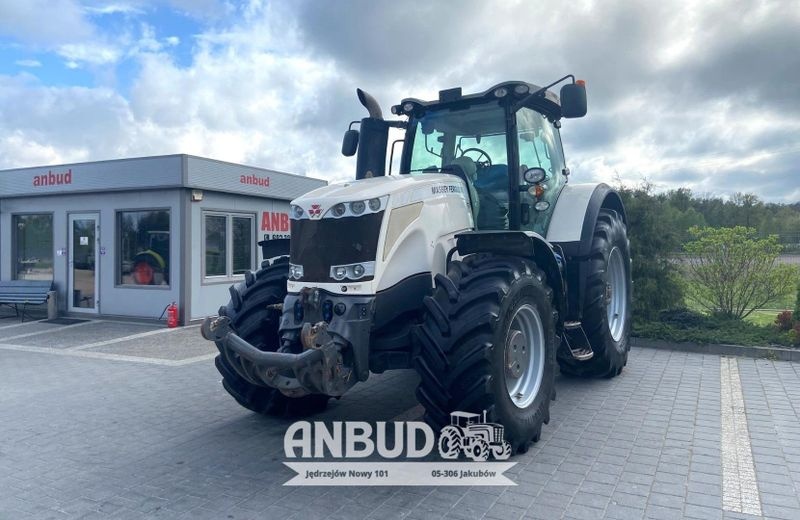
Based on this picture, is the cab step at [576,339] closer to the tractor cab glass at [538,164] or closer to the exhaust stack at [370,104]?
the tractor cab glass at [538,164]

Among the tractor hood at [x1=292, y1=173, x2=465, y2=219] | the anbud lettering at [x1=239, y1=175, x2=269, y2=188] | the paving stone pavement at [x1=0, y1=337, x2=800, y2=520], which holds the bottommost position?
the paving stone pavement at [x1=0, y1=337, x2=800, y2=520]

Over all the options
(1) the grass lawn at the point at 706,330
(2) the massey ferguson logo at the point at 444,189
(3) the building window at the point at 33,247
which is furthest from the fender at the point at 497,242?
(3) the building window at the point at 33,247

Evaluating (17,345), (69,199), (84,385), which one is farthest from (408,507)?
(69,199)

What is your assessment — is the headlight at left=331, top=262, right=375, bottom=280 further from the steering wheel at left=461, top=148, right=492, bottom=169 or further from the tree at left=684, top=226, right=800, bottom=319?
the tree at left=684, top=226, right=800, bottom=319

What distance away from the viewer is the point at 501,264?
4426 millimetres

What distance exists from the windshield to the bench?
10332mm

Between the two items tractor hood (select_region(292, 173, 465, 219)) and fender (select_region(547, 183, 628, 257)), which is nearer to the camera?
tractor hood (select_region(292, 173, 465, 219))

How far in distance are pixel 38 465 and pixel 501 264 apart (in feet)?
12.3

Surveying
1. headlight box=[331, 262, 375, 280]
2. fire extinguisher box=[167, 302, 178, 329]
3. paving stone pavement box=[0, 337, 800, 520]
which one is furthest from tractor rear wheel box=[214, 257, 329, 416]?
fire extinguisher box=[167, 302, 178, 329]

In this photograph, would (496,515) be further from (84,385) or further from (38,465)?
(84,385)

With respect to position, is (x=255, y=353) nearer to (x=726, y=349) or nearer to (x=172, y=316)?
(x=726, y=349)

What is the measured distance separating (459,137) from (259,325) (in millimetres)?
2666

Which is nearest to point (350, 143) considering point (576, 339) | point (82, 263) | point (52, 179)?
point (576, 339)

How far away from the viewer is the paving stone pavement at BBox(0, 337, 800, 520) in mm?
3662
